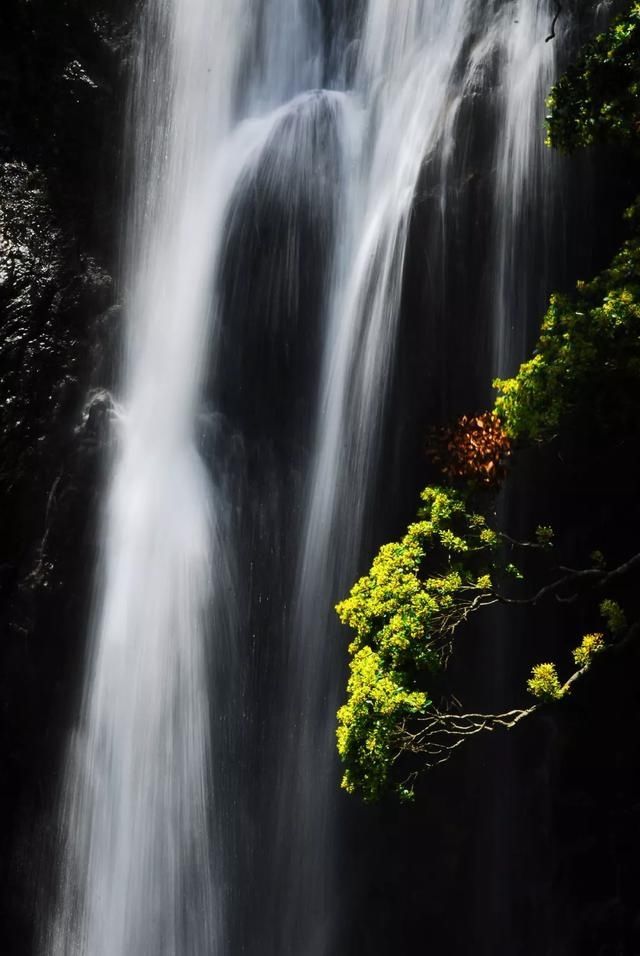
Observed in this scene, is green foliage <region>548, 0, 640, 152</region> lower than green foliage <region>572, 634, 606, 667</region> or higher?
higher

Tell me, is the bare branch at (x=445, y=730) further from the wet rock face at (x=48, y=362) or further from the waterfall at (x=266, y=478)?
the wet rock face at (x=48, y=362)

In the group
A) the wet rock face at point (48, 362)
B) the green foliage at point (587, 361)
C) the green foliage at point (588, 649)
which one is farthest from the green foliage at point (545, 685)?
the wet rock face at point (48, 362)

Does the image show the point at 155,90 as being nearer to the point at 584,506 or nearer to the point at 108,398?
the point at 108,398

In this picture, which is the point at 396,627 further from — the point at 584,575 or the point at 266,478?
the point at 266,478

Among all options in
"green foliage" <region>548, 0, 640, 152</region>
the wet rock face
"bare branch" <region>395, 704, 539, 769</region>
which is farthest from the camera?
the wet rock face

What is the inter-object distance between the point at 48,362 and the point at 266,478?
11.6 feet

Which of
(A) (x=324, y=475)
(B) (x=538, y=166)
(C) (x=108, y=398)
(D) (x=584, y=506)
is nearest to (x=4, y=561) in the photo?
(C) (x=108, y=398)

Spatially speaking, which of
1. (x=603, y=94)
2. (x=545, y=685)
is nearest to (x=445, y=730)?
(x=545, y=685)

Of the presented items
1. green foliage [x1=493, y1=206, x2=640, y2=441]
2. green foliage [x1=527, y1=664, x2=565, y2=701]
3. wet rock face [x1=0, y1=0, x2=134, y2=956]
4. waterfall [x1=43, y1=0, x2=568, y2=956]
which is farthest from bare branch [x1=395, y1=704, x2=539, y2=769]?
wet rock face [x1=0, y1=0, x2=134, y2=956]

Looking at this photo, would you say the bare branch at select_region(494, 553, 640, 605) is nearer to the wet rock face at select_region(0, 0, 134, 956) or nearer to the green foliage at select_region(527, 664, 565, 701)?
the green foliage at select_region(527, 664, 565, 701)

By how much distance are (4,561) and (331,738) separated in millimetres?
4656

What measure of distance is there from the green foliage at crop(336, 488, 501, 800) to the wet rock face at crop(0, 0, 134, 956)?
4.69 meters

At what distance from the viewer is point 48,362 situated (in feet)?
38.9

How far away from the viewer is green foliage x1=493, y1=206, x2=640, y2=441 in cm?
696
